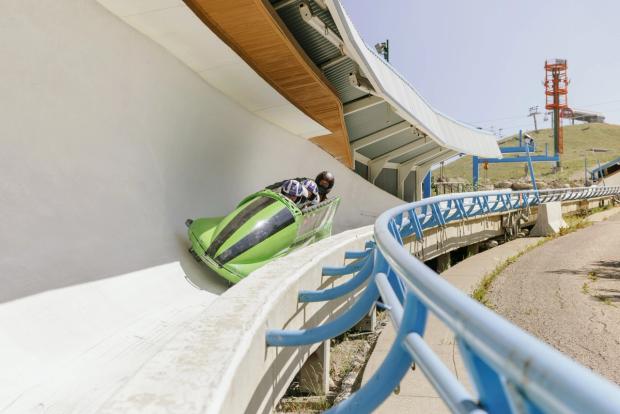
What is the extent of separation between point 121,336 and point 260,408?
1640mm

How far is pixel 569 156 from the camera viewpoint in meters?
93.7

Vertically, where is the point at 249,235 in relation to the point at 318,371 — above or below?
above

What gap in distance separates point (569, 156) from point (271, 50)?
97.2 metres

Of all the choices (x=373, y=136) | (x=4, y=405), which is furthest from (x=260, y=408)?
(x=373, y=136)

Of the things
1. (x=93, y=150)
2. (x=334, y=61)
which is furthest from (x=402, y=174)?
(x=93, y=150)

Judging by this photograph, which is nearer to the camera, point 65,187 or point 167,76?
point 65,187

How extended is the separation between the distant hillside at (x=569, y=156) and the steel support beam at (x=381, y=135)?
57040 mm

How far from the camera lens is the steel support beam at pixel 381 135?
1592 cm

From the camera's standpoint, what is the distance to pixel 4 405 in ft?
9.07

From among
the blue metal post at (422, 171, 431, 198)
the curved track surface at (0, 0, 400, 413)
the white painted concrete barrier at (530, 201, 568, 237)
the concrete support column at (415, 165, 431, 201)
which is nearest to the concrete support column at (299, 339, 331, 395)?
the curved track surface at (0, 0, 400, 413)

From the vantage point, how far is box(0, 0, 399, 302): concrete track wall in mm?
4137

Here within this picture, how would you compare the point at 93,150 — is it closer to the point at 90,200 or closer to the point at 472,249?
the point at 90,200

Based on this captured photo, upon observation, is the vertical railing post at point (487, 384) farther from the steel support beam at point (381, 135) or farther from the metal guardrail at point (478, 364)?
the steel support beam at point (381, 135)

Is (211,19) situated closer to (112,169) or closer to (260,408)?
(112,169)
